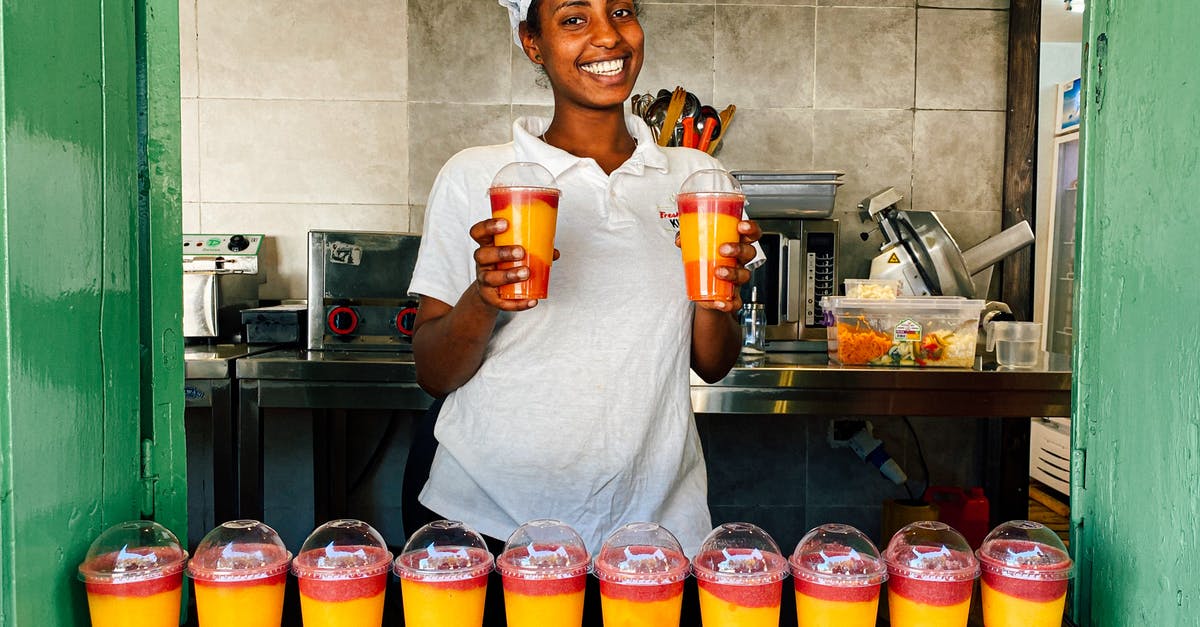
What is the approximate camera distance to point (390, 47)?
390cm

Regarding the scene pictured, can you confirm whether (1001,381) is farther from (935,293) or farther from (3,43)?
(3,43)

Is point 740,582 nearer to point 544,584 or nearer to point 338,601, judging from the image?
point 544,584

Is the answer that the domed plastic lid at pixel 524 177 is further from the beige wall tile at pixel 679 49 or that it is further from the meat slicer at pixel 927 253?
the beige wall tile at pixel 679 49

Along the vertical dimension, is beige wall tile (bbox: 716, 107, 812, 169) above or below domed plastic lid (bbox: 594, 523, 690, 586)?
above

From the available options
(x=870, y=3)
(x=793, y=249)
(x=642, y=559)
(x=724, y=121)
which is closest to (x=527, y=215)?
(x=642, y=559)

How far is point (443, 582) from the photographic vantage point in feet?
3.08

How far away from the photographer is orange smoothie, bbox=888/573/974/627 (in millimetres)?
931

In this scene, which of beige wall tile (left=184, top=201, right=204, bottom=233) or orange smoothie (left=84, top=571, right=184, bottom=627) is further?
beige wall tile (left=184, top=201, right=204, bottom=233)

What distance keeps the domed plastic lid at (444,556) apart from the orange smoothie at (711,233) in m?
0.45

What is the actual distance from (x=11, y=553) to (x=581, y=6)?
100 cm

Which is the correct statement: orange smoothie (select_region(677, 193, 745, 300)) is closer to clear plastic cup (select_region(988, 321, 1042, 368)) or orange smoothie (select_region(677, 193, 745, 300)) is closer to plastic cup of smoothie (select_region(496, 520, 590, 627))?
plastic cup of smoothie (select_region(496, 520, 590, 627))

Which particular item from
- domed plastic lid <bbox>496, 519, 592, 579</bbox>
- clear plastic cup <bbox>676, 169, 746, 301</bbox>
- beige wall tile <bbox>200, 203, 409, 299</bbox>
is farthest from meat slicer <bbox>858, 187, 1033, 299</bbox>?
domed plastic lid <bbox>496, 519, 592, 579</bbox>


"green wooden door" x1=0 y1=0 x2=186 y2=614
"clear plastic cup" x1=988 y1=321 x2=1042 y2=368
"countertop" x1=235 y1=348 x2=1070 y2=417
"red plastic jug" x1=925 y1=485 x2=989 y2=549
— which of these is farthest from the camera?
"red plastic jug" x1=925 y1=485 x2=989 y2=549

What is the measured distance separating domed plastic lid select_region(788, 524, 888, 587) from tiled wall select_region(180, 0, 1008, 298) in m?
3.11
